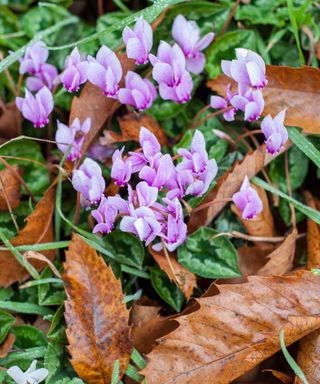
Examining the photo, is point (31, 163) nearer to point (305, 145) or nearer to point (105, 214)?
point (105, 214)

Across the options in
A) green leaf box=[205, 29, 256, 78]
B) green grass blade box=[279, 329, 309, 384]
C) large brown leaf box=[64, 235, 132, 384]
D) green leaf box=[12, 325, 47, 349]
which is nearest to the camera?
green grass blade box=[279, 329, 309, 384]

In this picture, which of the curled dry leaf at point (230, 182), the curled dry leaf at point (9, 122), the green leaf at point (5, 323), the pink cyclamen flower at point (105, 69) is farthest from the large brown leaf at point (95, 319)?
the curled dry leaf at point (9, 122)

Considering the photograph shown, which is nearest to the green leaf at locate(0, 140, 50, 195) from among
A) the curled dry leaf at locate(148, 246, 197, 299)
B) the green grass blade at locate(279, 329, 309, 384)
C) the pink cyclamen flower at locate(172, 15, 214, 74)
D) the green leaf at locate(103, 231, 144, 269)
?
the green leaf at locate(103, 231, 144, 269)

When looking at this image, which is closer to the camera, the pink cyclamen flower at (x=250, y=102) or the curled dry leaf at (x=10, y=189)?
the pink cyclamen flower at (x=250, y=102)

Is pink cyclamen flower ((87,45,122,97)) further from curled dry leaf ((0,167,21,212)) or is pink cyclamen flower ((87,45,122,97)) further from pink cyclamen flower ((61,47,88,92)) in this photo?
curled dry leaf ((0,167,21,212))

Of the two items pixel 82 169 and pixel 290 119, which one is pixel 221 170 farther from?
pixel 82 169

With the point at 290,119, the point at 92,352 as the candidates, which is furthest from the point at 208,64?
the point at 92,352

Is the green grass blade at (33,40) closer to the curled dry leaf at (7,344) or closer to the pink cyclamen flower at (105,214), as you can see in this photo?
the pink cyclamen flower at (105,214)
